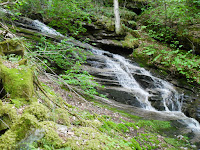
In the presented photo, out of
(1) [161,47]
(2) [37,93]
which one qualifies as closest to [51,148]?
(2) [37,93]

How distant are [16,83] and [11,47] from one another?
150 cm

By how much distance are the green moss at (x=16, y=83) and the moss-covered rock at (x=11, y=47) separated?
3.11 ft

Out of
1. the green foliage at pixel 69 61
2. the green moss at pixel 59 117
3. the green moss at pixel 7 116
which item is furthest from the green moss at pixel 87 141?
the green foliage at pixel 69 61

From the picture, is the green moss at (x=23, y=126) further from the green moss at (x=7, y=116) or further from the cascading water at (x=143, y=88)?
the cascading water at (x=143, y=88)

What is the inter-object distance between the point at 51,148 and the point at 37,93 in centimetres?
155

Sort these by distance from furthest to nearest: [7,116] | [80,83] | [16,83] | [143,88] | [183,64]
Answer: [183,64]
[143,88]
[80,83]
[16,83]
[7,116]

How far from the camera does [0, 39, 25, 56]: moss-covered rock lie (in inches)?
145

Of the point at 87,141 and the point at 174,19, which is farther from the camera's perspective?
the point at 174,19

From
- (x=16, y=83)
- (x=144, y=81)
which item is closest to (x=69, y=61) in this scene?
(x=16, y=83)

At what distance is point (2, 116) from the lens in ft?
7.27

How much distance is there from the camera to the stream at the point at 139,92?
786cm

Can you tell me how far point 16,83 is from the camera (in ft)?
9.44

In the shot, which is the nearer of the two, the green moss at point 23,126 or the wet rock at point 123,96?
the green moss at point 23,126

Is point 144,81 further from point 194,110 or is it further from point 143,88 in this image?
point 194,110
